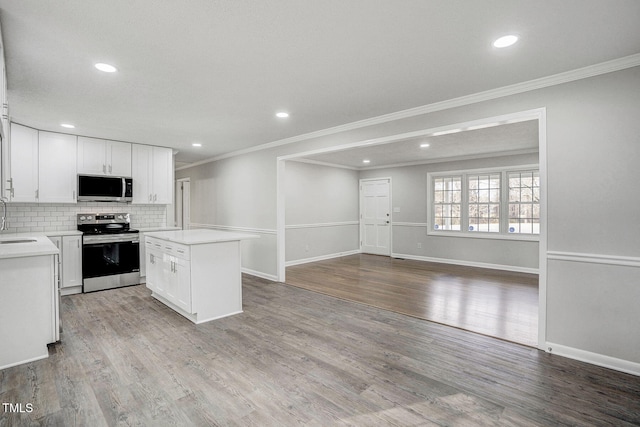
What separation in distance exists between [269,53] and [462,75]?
68.8 inches

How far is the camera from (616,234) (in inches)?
101

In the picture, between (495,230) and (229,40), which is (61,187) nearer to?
(229,40)

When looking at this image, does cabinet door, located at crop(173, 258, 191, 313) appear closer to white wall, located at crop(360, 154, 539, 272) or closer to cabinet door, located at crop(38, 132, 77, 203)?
cabinet door, located at crop(38, 132, 77, 203)

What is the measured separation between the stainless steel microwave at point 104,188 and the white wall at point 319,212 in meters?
3.07

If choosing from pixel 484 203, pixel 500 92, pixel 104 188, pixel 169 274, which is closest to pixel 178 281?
pixel 169 274

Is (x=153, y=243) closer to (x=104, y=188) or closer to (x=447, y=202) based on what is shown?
(x=104, y=188)

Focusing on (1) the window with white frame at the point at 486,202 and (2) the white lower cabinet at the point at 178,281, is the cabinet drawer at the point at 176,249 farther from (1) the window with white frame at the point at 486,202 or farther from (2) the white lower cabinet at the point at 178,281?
(1) the window with white frame at the point at 486,202

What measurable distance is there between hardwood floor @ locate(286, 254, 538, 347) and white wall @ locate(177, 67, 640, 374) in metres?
0.53

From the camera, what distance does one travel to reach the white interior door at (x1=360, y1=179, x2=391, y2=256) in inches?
324

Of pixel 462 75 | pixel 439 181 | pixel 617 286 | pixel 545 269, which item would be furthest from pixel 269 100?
pixel 439 181

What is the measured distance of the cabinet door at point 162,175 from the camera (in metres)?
5.91

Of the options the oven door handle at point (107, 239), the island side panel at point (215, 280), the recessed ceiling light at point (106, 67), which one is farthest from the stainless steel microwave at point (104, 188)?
the recessed ceiling light at point (106, 67)

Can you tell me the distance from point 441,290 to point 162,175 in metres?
5.51

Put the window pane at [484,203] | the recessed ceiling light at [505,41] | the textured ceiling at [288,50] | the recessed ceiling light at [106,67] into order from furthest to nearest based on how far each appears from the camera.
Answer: the window pane at [484,203] → the recessed ceiling light at [106,67] → the recessed ceiling light at [505,41] → the textured ceiling at [288,50]
